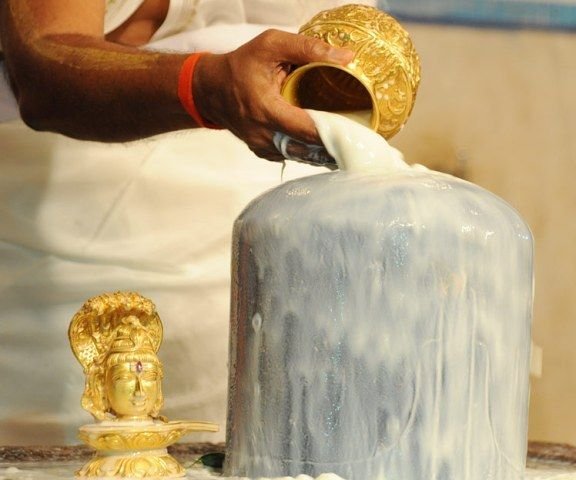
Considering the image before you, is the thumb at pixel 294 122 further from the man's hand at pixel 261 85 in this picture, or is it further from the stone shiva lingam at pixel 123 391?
the stone shiva lingam at pixel 123 391

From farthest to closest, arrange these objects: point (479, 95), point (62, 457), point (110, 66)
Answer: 1. point (479, 95)
2. point (110, 66)
3. point (62, 457)

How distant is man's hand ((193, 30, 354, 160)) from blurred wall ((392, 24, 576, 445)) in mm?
1286

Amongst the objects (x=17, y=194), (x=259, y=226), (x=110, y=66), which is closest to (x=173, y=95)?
(x=110, y=66)

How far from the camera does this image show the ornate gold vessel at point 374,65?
1350 millimetres

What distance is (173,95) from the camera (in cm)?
156

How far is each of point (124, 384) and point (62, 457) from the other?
0.26 metres

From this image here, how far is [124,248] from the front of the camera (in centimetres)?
204

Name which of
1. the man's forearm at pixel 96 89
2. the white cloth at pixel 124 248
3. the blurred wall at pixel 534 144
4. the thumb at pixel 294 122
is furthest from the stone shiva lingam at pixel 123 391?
the blurred wall at pixel 534 144

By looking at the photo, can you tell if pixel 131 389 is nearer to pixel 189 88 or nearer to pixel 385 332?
pixel 385 332

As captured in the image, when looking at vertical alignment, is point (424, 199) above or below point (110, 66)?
below

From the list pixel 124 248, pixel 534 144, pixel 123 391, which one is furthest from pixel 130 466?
pixel 534 144

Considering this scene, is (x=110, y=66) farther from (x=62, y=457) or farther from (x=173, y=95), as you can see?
(x=62, y=457)

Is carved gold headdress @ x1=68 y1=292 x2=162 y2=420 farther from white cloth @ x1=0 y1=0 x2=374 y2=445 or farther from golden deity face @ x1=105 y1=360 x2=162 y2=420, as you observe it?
white cloth @ x1=0 y1=0 x2=374 y2=445

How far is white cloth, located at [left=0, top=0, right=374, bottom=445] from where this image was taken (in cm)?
201
